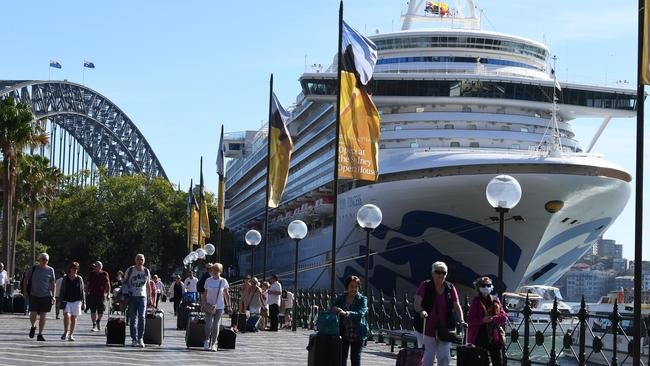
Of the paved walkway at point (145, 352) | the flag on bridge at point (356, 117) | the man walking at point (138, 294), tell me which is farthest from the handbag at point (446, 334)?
the flag on bridge at point (356, 117)

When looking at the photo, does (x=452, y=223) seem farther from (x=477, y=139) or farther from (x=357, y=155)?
(x=357, y=155)

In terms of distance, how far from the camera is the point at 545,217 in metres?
40.9

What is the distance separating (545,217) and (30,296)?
929 inches

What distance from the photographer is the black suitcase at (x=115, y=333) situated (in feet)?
66.2

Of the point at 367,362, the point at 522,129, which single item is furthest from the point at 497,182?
the point at 522,129

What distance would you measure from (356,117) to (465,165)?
61.4ft

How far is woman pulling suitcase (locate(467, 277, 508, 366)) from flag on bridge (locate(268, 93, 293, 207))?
14469 mm

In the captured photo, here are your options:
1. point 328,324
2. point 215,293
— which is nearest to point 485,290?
point 328,324

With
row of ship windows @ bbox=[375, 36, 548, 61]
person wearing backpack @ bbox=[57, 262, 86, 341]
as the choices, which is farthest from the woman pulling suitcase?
row of ship windows @ bbox=[375, 36, 548, 61]

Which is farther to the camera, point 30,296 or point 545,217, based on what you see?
point 545,217

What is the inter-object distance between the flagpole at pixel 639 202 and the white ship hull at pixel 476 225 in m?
26.2

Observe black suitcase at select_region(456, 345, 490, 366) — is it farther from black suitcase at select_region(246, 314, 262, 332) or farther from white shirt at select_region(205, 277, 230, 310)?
black suitcase at select_region(246, 314, 262, 332)

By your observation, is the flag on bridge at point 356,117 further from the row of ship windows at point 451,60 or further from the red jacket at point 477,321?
the row of ship windows at point 451,60

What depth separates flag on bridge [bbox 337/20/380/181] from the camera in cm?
2198
